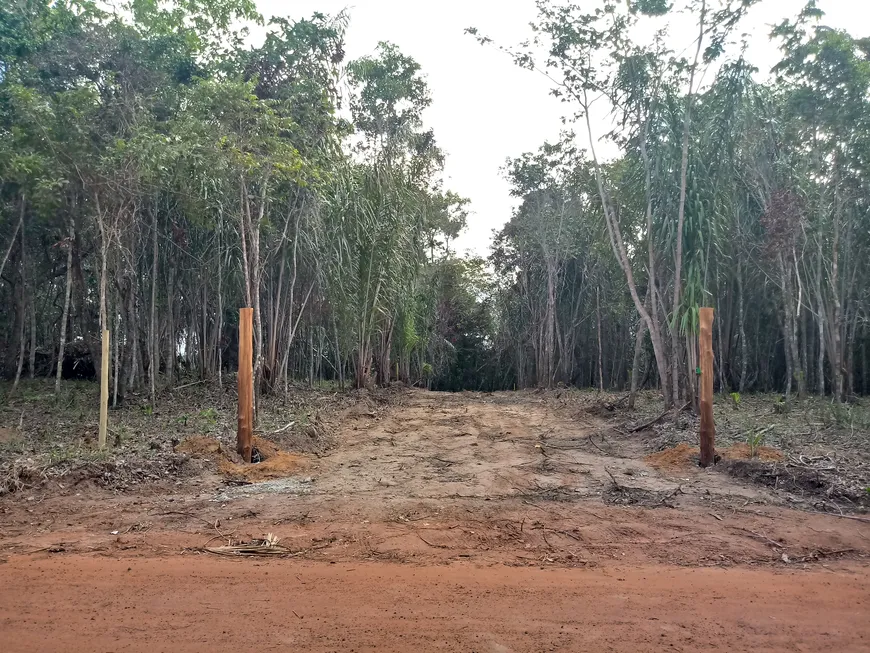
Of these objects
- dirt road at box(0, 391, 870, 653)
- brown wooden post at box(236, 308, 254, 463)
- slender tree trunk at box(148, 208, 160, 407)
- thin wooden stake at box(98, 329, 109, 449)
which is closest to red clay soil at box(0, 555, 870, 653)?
dirt road at box(0, 391, 870, 653)

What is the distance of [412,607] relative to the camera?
10.1ft

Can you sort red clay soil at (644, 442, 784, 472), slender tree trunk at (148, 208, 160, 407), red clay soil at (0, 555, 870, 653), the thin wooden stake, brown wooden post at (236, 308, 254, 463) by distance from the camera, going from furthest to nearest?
slender tree trunk at (148, 208, 160, 407) → brown wooden post at (236, 308, 254, 463) → red clay soil at (644, 442, 784, 472) → the thin wooden stake → red clay soil at (0, 555, 870, 653)

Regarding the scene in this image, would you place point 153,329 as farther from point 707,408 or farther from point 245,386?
point 707,408

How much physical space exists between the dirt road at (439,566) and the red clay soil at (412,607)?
0.04 ft

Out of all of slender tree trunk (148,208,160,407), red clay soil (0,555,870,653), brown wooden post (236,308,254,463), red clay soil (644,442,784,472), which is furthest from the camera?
slender tree trunk (148,208,160,407)

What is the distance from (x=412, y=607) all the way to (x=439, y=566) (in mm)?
576

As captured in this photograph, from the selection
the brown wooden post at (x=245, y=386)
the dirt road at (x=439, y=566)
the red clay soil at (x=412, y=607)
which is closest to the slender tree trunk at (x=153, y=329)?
the brown wooden post at (x=245, y=386)

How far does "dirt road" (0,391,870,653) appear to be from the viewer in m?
2.83

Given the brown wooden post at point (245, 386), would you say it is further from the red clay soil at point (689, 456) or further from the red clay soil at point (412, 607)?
the red clay soil at point (689, 456)

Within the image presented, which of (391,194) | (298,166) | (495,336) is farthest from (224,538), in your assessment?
(495,336)

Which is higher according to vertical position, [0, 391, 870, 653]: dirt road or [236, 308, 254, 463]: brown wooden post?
[236, 308, 254, 463]: brown wooden post

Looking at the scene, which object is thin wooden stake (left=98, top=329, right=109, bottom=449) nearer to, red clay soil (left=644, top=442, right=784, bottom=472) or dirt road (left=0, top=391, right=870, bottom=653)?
dirt road (left=0, top=391, right=870, bottom=653)

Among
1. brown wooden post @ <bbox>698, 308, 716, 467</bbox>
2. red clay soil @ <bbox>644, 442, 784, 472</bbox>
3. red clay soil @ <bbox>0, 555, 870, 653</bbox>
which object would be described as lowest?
red clay soil @ <bbox>0, 555, 870, 653</bbox>

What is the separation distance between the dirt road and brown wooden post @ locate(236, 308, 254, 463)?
2.66ft
